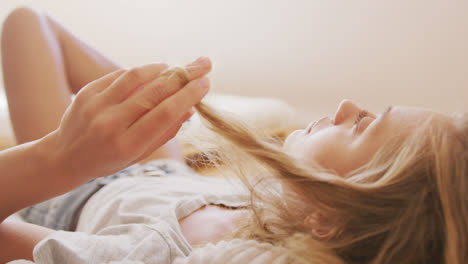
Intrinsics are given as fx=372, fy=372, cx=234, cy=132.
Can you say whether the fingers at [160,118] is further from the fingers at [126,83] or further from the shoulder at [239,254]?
the shoulder at [239,254]

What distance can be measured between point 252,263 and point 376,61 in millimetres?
1326

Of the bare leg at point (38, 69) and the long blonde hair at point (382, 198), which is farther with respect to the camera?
the bare leg at point (38, 69)

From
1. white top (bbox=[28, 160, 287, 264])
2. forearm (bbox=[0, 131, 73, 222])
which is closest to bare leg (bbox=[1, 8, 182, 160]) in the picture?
white top (bbox=[28, 160, 287, 264])

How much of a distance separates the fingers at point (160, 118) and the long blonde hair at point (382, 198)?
0.07 metres

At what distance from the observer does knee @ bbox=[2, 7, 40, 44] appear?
806mm

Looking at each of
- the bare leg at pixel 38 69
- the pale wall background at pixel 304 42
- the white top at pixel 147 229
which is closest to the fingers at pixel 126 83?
the white top at pixel 147 229

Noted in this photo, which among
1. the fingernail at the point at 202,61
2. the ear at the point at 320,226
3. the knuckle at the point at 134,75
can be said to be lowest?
the ear at the point at 320,226

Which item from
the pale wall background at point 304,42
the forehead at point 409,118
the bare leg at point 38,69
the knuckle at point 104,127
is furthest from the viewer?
the pale wall background at point 304,42

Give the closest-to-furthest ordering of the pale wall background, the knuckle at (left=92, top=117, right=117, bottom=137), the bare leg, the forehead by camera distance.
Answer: the knuckle at (left=92, top=117, right=117, bottom=137) < the forehead < the bare leg < the pale wall background

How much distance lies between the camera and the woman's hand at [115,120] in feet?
1.21

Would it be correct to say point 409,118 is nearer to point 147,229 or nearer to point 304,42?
point 147,229

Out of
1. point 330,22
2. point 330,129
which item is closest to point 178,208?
point 330,129

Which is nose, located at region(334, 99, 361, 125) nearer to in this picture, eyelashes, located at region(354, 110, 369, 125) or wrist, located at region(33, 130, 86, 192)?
eyelashes, located at region(354, 110, 369, 125)

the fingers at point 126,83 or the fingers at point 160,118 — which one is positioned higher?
the fingers at point 126,83
